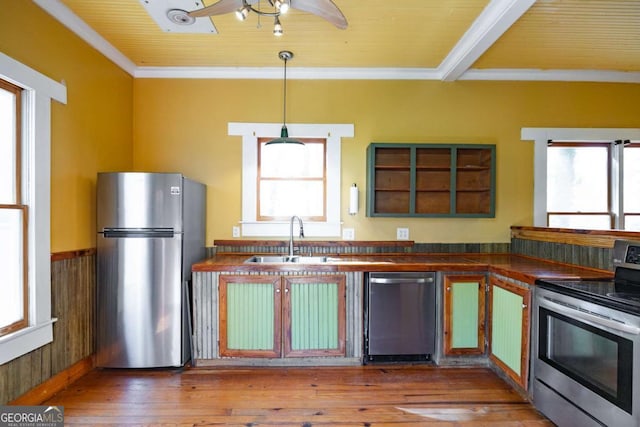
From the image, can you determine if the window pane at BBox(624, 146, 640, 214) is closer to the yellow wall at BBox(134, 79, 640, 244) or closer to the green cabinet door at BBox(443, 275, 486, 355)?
the yellow wall at BBox(134, 79, 640, 244)

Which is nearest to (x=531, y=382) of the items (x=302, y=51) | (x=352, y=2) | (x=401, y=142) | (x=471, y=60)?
(x=401, y=142)

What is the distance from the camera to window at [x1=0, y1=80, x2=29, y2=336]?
1.95 metres

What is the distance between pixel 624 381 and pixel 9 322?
343 cm

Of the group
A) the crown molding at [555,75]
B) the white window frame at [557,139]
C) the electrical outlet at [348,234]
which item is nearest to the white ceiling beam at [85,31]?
the electrical outlet at [348,234]

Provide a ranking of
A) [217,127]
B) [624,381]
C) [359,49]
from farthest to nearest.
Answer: [217,127], [359,49], [624,381]

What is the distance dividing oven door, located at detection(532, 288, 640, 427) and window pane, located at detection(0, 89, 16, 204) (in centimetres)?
345

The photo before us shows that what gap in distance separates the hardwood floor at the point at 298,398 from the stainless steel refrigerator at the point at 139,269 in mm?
220

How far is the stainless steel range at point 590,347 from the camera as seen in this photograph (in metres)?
1.50

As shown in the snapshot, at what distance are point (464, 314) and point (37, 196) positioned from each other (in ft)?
10.7

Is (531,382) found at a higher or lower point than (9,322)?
lower

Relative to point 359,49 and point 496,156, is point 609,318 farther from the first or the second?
point 359,49

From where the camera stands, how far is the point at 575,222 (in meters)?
3.23

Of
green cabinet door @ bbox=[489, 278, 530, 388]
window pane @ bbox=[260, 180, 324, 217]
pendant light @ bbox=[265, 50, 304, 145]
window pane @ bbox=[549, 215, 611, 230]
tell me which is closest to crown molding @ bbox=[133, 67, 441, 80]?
pendant light @ bbox=[265, 50, 304, 145]

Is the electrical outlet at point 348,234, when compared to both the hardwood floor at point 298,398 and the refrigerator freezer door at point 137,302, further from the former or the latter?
the refrigerator freezer door at point 137,302
